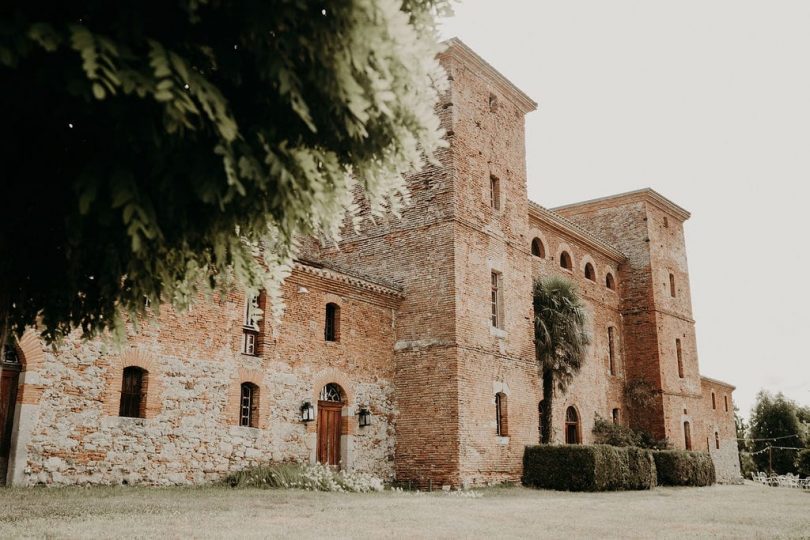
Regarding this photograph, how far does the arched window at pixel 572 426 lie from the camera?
2481 cm

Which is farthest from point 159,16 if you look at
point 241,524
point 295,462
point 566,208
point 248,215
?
point 566,208

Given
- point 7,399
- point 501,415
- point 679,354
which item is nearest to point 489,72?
point 501,415

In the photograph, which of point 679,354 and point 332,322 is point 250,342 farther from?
point 679,354

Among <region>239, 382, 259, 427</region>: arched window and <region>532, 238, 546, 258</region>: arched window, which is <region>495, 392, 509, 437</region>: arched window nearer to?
<region>239, 382, 259, 427</region>: arched window

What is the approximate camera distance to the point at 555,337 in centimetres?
2138

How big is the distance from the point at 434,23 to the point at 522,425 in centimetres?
1597

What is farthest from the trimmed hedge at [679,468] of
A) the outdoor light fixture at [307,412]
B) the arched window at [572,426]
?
the outdoor light fixture at [307,412]

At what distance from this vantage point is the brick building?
12.5 meters

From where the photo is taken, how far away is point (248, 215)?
4.91 metres

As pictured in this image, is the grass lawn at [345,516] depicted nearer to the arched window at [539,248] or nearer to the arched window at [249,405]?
the arched window at [249,405]

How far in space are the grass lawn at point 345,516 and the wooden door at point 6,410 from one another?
36.3 inches

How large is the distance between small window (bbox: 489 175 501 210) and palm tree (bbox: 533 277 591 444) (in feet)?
11.0

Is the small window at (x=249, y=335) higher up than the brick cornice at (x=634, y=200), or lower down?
lower down

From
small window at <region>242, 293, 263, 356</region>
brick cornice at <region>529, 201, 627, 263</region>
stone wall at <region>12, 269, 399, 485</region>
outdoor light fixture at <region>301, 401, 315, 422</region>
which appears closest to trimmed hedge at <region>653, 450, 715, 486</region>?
brick cornice at <region>529, 201, 627, 263</region>
